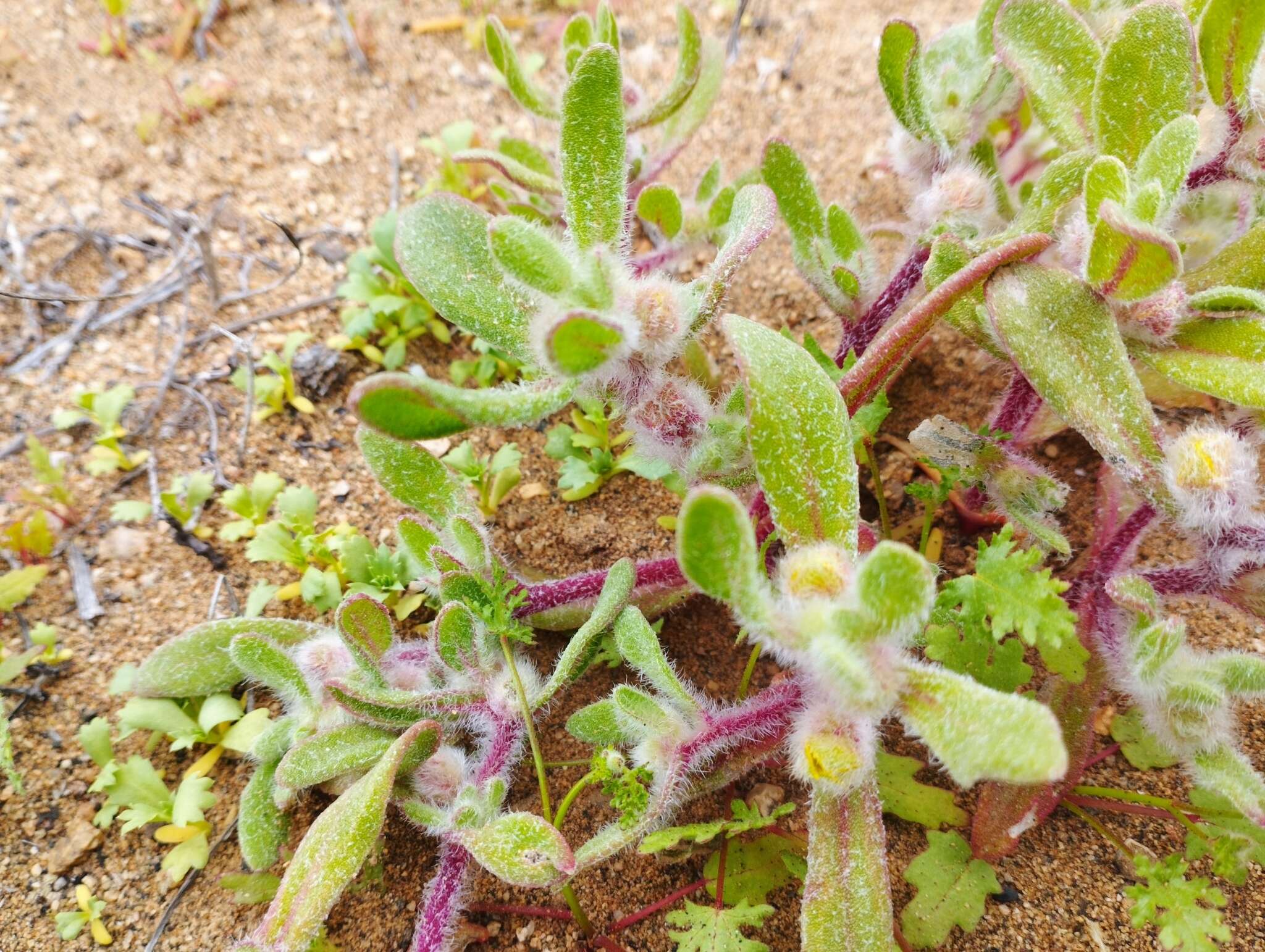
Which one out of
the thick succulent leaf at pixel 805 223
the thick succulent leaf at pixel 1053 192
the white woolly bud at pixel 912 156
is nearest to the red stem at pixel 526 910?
the thick succulent leaf at pixel 805 223

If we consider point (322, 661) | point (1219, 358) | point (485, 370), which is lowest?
point (322, 661)

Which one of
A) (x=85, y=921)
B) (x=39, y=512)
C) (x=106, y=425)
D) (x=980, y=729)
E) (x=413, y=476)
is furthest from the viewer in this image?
(x=106, y=425)

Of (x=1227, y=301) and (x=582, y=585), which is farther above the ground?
(x=1227, y=301)

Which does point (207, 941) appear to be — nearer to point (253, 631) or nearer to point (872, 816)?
point (253, 631)

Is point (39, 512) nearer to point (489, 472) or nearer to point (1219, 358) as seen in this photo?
point (489, 472)

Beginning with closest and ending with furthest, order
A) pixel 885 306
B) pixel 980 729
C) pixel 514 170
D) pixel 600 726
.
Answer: pixel 980 729, pixel 600 726, pixel 885 306, pixel 514 170

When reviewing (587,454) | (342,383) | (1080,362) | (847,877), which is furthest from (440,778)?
(1080,362)

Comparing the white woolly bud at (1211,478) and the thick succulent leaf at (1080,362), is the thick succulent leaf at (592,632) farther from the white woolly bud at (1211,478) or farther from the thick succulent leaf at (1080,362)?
the white woolly bud at (1211,478)

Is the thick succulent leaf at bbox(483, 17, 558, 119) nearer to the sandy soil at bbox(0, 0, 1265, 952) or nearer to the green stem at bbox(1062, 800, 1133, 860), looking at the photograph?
the sandy soil at bbox(0, 0, 1265, 952)

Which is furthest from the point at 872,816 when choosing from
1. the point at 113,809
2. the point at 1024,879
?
the point at 113,809
